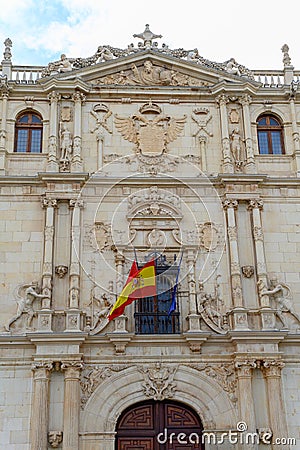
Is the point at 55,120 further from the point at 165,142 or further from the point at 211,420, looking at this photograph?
the point at 211,420

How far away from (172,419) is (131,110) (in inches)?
345

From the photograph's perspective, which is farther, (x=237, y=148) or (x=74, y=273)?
(x=237, y=148)

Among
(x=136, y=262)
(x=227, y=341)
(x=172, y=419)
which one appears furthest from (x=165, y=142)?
(x=172, y=419)

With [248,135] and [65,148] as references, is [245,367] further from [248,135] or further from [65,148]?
[65,148]

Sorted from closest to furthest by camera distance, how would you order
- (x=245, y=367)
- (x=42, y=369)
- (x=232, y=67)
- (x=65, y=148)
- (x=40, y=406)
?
(x=40, y=406)
(x=42, y=369)
(x=245, y=367)
(x=65, y=148)
(x=232, y=67)

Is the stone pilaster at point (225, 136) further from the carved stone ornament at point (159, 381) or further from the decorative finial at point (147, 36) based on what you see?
the carved stone ornament at point (159, 381)

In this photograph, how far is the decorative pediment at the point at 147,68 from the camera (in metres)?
19.2

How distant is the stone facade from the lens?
50.3 ft

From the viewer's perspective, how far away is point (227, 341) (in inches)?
628

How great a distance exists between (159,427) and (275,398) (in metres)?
2.84

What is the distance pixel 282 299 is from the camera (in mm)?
16641

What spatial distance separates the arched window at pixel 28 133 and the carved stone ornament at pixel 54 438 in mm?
7699

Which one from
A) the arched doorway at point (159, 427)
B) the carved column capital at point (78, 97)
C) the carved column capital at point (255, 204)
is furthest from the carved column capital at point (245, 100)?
the arched doorway at point (159, 427)

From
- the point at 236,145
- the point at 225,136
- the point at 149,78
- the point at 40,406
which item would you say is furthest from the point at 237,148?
the point at 40,406
